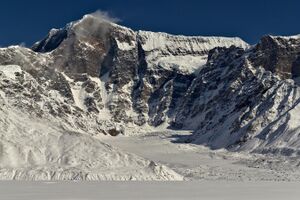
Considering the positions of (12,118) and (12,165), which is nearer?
(12,165)

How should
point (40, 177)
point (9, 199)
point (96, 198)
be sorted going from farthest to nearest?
point (40, 177) < point (96, 198) < point (9, 199)

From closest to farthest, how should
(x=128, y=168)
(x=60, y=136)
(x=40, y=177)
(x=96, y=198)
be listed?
(x=96, y=198)
(x=40, y=177)
(x=128, y=168)
(x=60, y=136)

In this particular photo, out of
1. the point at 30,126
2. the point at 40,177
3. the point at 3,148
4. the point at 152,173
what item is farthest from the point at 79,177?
the point at 30,126

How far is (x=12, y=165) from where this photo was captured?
166250mm

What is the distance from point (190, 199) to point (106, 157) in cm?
8968

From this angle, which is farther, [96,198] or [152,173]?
[152,173]

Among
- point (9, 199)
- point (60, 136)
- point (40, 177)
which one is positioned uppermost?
point (60, 136)

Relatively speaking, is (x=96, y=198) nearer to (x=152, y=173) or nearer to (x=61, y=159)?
(x=152, y=173)

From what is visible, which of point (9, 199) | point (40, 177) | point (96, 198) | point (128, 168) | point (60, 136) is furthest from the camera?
point (60, 136)

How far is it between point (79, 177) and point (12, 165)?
22911 millimetres

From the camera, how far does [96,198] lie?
86.2m

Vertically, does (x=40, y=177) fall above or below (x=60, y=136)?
below

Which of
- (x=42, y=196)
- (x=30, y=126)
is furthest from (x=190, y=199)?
(x=30, y=126)

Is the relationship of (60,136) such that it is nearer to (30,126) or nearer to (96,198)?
(30,126)
